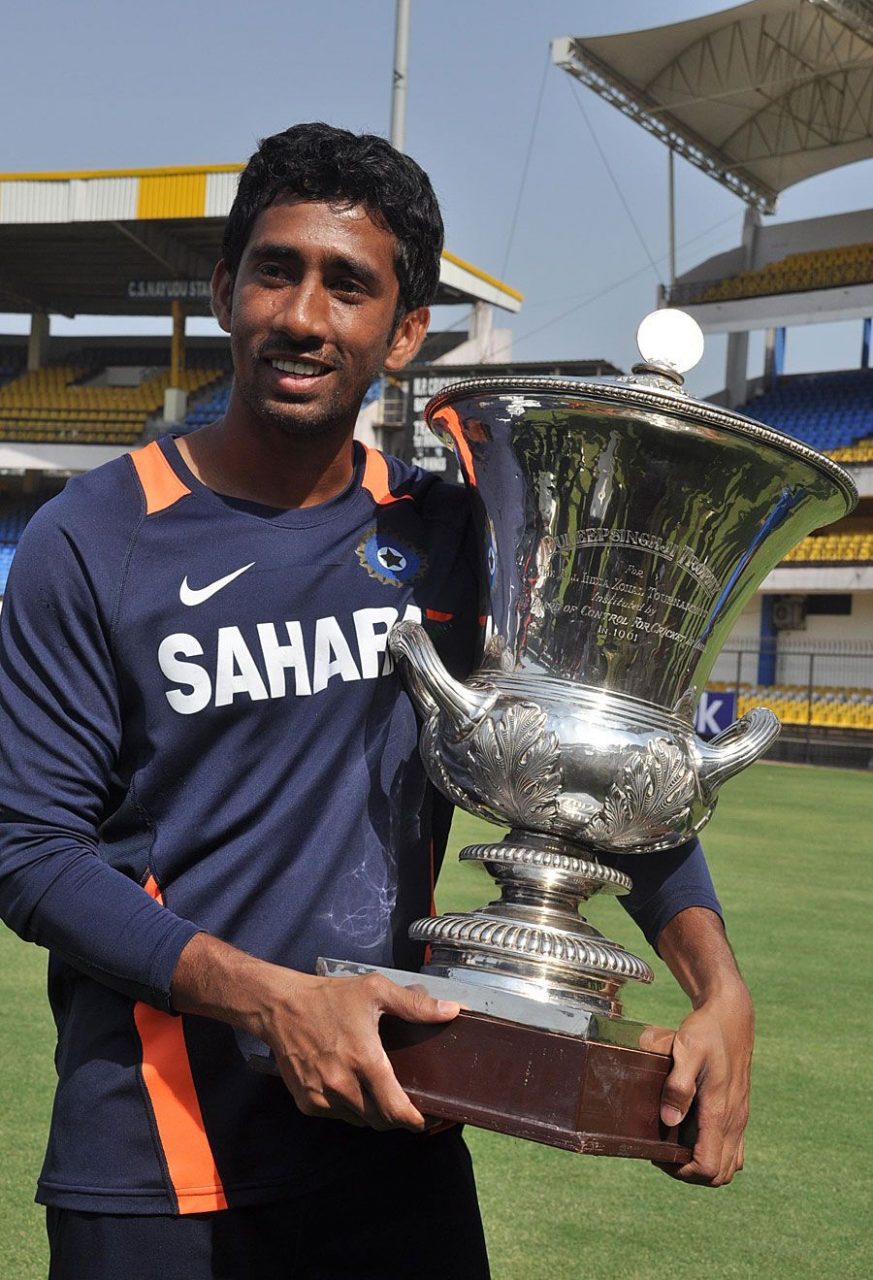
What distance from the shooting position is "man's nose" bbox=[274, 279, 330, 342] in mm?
1599

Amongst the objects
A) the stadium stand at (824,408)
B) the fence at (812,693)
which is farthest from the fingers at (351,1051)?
the stadium stand at (824,408)

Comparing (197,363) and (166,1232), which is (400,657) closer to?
(166,1232)

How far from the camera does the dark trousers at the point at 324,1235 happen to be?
148cm

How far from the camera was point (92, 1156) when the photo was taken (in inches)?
58.9

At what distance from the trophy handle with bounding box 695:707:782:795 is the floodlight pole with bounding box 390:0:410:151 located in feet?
38.6

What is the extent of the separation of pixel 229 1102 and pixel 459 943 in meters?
0.28

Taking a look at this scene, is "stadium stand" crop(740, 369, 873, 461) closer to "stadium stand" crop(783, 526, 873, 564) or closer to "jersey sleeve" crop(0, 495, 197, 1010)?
"stadium stand" crop(783, 526, 873, 564)

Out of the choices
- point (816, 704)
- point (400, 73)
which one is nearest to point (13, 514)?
point (816, 704)

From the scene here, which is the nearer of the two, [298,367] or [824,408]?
[298,367]

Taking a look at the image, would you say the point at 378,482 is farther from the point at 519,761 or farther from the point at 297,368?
the point at 519,761

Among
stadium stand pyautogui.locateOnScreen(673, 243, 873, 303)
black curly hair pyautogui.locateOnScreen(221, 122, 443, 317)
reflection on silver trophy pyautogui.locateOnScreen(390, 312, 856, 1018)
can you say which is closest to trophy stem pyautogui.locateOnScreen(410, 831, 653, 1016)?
reflection on silver trophy pyautogui.locateOnScreen(390, 312, 856, 1018)

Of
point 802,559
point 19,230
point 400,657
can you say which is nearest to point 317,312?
point 400,657

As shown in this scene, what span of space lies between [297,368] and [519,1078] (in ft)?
2.53

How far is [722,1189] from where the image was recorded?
3.53 meters
